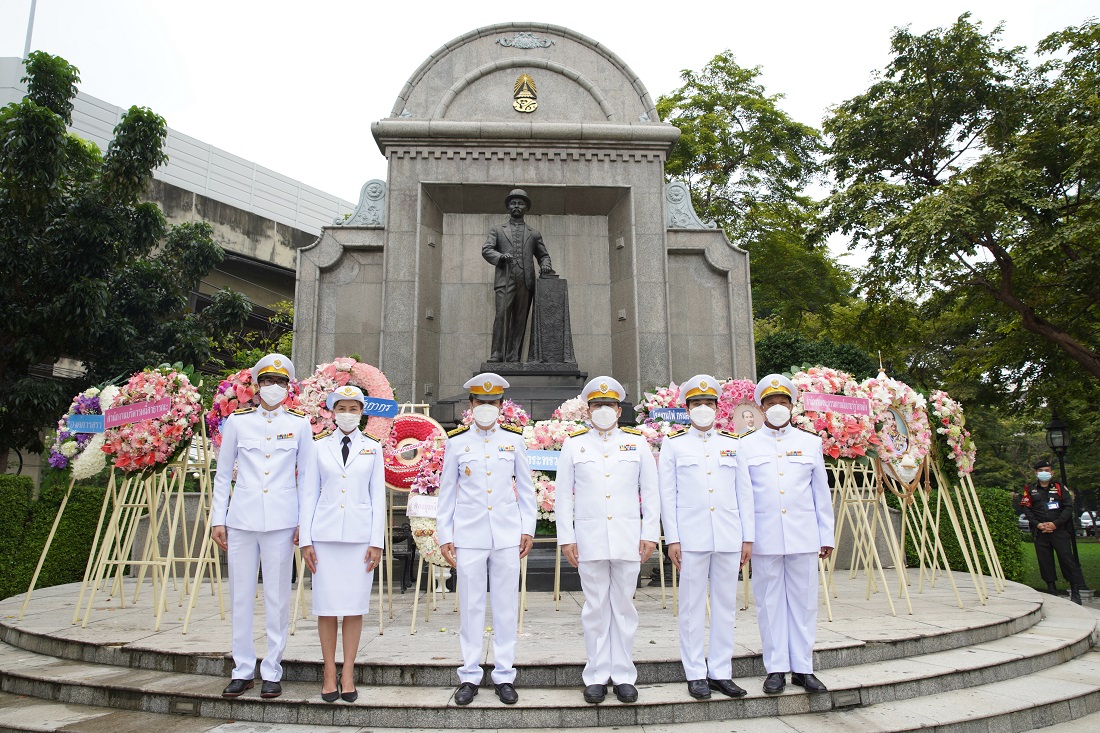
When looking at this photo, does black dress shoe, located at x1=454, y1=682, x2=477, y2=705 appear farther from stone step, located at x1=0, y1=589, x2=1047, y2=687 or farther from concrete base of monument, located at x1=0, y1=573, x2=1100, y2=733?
stone step, located at x1=0, y1=589, x2=1047, y2=687

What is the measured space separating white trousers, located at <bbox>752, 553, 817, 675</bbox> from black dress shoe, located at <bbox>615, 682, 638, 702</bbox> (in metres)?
0.95

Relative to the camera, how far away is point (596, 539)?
4.77 metres

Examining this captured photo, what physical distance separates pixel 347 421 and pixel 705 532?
2.53 meters

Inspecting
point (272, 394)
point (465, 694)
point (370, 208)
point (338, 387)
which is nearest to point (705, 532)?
point (465, 694)

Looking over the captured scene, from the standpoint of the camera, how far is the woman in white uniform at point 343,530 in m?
4.71

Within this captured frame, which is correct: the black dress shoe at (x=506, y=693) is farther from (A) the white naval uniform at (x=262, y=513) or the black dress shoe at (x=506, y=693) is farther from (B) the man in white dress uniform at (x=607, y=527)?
(A) the white naval uniform at (x=262, y=513)

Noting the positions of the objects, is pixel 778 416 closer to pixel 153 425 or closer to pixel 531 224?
pixel 153 425

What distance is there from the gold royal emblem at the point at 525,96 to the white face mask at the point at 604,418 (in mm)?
10702

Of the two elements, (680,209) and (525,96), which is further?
(525,96)

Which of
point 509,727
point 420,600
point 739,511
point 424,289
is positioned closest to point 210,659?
point 509,727

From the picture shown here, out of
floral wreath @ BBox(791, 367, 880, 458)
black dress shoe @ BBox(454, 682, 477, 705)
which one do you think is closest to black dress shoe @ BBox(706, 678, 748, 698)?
black dress shoe @ BBox(454, 682, 477, 705)

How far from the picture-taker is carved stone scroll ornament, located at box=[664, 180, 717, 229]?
14.2 m

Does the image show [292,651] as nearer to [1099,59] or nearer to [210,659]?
[210,659]

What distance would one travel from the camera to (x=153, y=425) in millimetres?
6988
